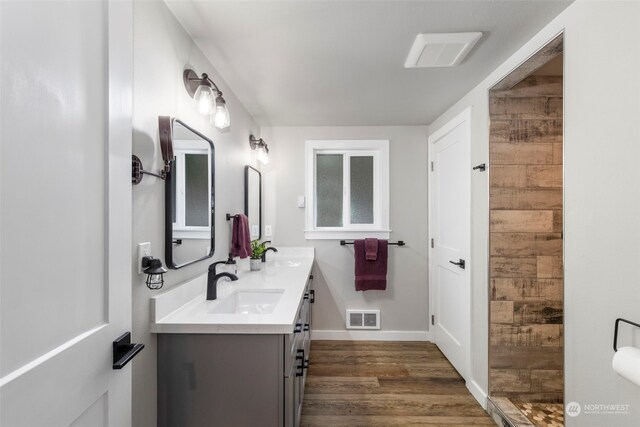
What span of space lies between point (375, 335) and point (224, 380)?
7.19 ft

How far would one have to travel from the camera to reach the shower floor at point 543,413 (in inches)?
72.7

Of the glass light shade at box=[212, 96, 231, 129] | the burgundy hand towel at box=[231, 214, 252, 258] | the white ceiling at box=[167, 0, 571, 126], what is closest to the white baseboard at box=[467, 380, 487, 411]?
the burgundy hand towel at box=[231, 214, 252, 258]

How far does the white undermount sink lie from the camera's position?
1774 millimetres

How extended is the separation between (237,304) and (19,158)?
1450mm

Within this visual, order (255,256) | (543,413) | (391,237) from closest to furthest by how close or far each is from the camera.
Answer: (543,413), (255,256), (391,237)

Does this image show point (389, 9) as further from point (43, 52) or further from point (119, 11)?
point (43, 52)

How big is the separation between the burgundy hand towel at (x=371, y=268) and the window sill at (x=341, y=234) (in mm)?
122

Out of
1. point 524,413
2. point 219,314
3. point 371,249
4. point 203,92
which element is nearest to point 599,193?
point 524,413

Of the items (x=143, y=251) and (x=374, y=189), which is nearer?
(x=143, y=251)

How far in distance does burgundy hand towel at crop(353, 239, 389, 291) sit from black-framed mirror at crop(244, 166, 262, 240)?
0.98 m

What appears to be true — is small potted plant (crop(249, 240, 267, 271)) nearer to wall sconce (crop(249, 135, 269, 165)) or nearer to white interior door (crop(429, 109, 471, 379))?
wall sconce (crop(249, 135, 269, 165))

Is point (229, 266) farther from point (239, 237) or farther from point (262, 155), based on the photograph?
point (262, 155)

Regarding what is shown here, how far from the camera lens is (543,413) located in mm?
1938

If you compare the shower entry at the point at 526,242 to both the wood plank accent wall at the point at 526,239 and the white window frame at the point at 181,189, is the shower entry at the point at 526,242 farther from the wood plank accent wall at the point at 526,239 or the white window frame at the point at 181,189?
the white window frame at the point at 181,189
